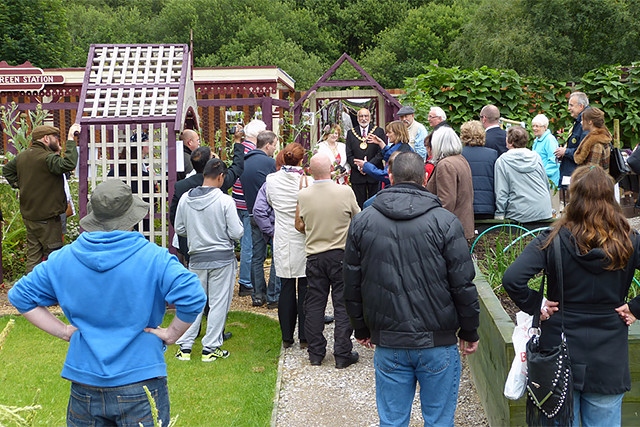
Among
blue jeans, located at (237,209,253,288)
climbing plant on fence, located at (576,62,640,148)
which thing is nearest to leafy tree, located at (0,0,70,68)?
climbing plant on fence, located at (576,62,640,148)

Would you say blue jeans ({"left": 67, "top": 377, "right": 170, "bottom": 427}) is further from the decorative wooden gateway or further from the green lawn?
the decorative wooden gateway

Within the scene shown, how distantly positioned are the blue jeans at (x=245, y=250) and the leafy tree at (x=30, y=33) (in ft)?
91.0

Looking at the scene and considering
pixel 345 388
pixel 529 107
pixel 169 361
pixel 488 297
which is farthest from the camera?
pixel 529 107

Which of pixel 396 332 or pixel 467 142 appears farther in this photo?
pixel 467 142

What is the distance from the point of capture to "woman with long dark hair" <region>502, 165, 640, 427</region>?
149 inches

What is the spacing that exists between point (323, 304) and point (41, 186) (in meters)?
Result: 3.93

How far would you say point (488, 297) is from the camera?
18.9 ft

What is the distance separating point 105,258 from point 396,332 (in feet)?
5.01

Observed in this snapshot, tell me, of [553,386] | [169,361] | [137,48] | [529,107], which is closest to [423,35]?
[529,107]

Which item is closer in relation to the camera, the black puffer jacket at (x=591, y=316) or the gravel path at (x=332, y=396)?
the black puffer jacket at (x=591, y=316)

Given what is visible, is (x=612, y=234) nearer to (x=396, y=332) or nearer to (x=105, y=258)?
(x=396, y=332)

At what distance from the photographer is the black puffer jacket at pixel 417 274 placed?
4.16m

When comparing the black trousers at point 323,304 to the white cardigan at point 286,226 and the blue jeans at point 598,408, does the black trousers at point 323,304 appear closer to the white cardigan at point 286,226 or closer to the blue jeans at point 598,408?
the white cardigan at point 286,226

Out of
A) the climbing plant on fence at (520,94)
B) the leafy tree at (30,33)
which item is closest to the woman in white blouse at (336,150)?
the climbing plant on fence at (520,94)
